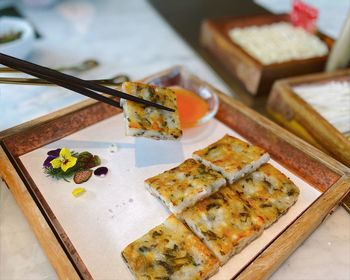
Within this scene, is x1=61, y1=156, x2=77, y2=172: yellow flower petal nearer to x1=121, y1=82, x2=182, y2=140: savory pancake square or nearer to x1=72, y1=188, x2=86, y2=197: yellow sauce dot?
x1=72, y1=188, x2=86, y2=197: yellow sauce dot

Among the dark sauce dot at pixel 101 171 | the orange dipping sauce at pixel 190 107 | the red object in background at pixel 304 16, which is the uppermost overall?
the red object in background at pixel 304 16

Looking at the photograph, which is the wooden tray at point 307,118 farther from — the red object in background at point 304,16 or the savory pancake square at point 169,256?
the savory pancake square at point 169,256

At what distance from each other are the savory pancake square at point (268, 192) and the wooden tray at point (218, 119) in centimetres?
8

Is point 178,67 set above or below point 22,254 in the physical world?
above

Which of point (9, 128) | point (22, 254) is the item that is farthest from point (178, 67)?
point (22, 254)

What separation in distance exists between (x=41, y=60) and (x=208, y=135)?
149 centimetres

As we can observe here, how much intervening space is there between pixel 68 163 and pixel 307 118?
1316 millimetres

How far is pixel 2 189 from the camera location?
1531 millimetres

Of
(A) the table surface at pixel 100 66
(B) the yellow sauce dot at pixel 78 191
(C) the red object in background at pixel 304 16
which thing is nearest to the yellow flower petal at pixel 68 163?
(B) the yellow sauce dot at pixel 78 191

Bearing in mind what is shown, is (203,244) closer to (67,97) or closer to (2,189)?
(2,189)

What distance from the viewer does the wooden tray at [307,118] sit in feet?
5.49

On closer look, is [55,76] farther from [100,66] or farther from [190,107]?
[100,66]

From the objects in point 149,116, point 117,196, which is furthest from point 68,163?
point 149,116

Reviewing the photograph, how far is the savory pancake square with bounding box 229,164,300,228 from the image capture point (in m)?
1.39
